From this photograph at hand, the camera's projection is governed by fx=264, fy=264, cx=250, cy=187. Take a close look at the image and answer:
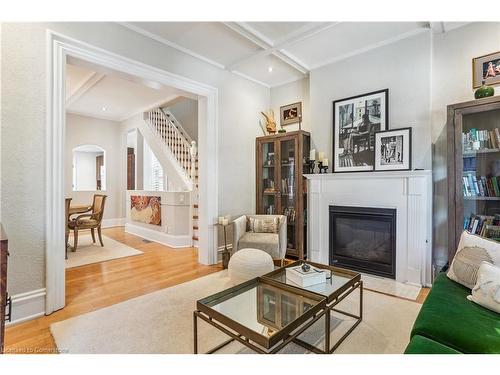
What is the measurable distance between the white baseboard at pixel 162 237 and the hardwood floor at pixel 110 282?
0.71 ft

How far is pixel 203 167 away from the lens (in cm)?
387

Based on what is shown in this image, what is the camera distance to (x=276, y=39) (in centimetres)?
328

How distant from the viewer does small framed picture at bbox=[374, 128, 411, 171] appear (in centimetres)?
317

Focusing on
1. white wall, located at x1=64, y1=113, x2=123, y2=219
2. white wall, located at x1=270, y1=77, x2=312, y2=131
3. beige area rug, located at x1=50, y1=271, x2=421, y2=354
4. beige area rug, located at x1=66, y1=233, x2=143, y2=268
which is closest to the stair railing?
white wall, located at x1=64, y1=113, x2=123, y2=219

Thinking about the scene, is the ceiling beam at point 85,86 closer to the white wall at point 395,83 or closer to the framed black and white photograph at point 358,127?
the white wall at point 395,83

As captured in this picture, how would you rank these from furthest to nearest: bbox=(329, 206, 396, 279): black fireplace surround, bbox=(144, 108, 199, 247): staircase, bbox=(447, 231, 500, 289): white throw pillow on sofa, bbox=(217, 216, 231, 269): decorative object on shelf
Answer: bbox=(144, 108, 199, 247): staircase → bbox=(217, 216, 231, 269): decorative object on shelf → bbox=(329, 206, 396, 279): black fireplace surround → bbox=(447, 231, 500, 289): white throw pillow on sofa

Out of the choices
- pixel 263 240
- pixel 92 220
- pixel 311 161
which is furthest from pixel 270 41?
pixel 92 220

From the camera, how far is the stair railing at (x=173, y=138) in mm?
5871

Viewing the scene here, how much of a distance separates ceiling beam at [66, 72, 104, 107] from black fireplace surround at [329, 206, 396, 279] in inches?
169

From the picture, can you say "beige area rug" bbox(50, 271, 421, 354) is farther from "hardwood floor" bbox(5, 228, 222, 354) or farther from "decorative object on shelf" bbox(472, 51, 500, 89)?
"decorative object on shelf" bbox(472, 51, 500, 89)

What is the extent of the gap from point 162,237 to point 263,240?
8.59 feet
